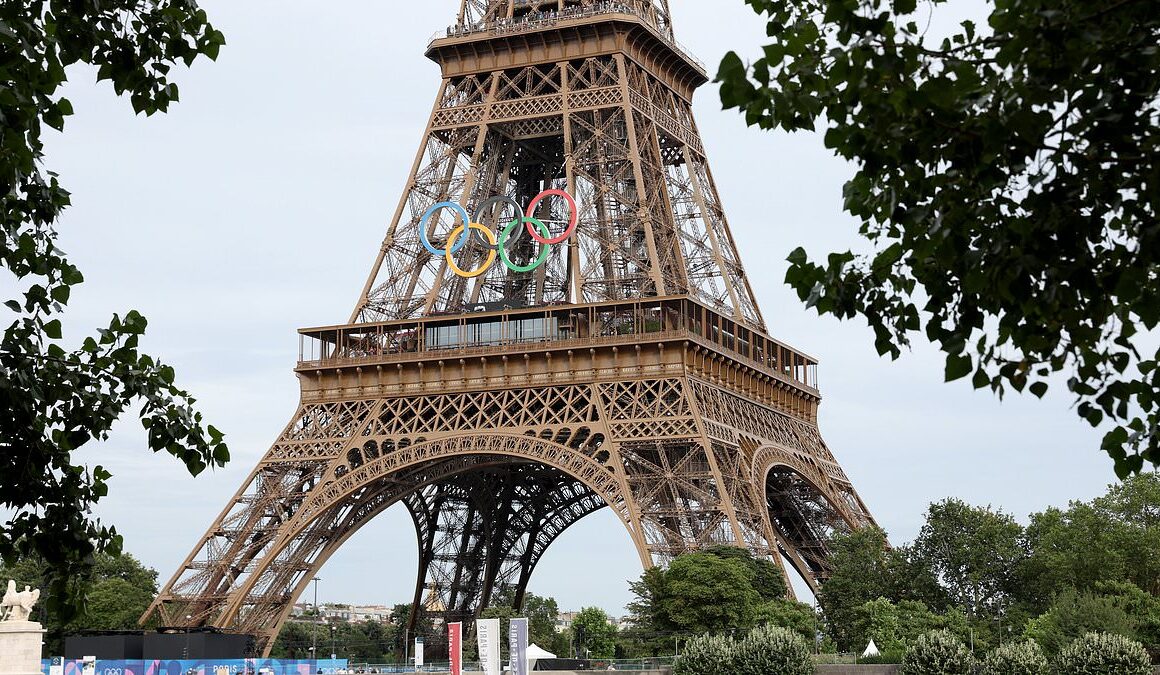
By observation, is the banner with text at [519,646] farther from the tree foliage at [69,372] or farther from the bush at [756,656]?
the tree foliage at [69,372]

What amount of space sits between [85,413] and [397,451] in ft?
165

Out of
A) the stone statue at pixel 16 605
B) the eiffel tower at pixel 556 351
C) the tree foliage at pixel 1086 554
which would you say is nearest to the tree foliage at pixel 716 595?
the eiffel tower at pixel 556 351

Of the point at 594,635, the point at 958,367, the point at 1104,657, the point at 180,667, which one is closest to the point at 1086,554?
the point at 1104,657

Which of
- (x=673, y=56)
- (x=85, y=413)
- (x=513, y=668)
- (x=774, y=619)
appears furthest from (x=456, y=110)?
(x=85, y=413)

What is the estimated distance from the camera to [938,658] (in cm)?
5088

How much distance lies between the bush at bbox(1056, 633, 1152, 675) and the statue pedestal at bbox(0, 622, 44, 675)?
32533mm

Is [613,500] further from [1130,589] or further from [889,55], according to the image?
[889,55]

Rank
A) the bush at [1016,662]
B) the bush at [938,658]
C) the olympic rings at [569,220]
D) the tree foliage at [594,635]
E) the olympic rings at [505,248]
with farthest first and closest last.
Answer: the tree foliage at [594,635] → the olympic rings at [505,248] → the olympic rings at [569,220] → the bush at [938,658] → the bush at [1016,662]

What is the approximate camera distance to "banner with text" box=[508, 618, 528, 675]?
41.5 meters

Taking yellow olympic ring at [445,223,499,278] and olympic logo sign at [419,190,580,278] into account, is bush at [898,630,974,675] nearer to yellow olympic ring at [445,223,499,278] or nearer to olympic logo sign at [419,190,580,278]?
olympic logo sign at [419,190,580,278]

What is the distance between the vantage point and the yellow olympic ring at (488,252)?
6664 cm

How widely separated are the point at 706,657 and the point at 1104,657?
519 inches

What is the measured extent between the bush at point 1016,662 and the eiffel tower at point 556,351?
412 inches

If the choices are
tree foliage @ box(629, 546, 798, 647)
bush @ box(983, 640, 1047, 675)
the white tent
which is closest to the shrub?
tree foliage @ box(629, 546, 798, 647)
